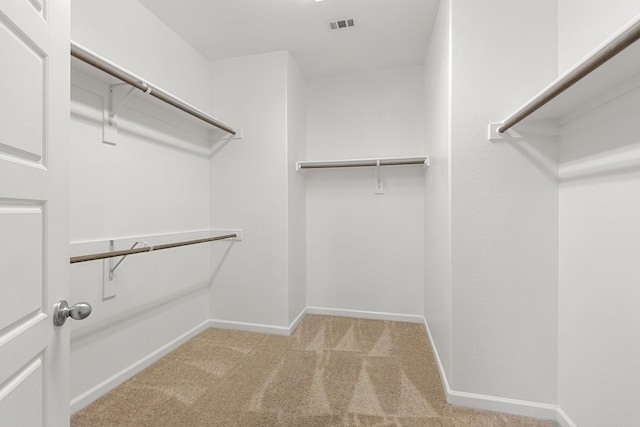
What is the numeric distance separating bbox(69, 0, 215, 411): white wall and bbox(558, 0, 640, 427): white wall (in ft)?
7.80

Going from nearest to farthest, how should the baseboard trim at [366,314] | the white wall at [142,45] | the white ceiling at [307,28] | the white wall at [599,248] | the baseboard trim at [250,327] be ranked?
the white wall at [599,248] < the white wall at [142,45] < the white ceiling at [307,28] < the baseboard trim at [250,327] < the baseboard trim at [366,314]

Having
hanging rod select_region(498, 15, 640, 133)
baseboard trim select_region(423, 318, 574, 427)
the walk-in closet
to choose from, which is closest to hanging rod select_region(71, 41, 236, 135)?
the walk-in closet

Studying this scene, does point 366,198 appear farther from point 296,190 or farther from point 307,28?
point 307,28

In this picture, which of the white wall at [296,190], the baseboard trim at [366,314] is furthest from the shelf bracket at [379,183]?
the baseboard trim at [366,314]

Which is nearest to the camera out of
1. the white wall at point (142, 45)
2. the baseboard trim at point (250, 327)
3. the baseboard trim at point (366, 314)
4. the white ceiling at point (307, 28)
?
the white wall at point (142, 45)

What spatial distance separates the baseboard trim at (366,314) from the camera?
112 inches

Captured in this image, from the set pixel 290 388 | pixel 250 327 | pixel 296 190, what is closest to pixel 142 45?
pixel 296 190

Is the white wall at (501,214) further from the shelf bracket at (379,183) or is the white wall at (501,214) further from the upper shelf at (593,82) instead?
the shelf bracket at (379,183)

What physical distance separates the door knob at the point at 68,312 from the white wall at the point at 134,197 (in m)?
0.97

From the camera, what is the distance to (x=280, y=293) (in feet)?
8.42

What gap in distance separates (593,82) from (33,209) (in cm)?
171

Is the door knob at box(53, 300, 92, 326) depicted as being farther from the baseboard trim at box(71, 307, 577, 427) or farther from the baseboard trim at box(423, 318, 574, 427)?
the baseboard trim at box(423, 318, 574, 427)

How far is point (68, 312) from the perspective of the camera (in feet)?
2.51

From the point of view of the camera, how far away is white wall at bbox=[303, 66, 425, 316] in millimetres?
2848
